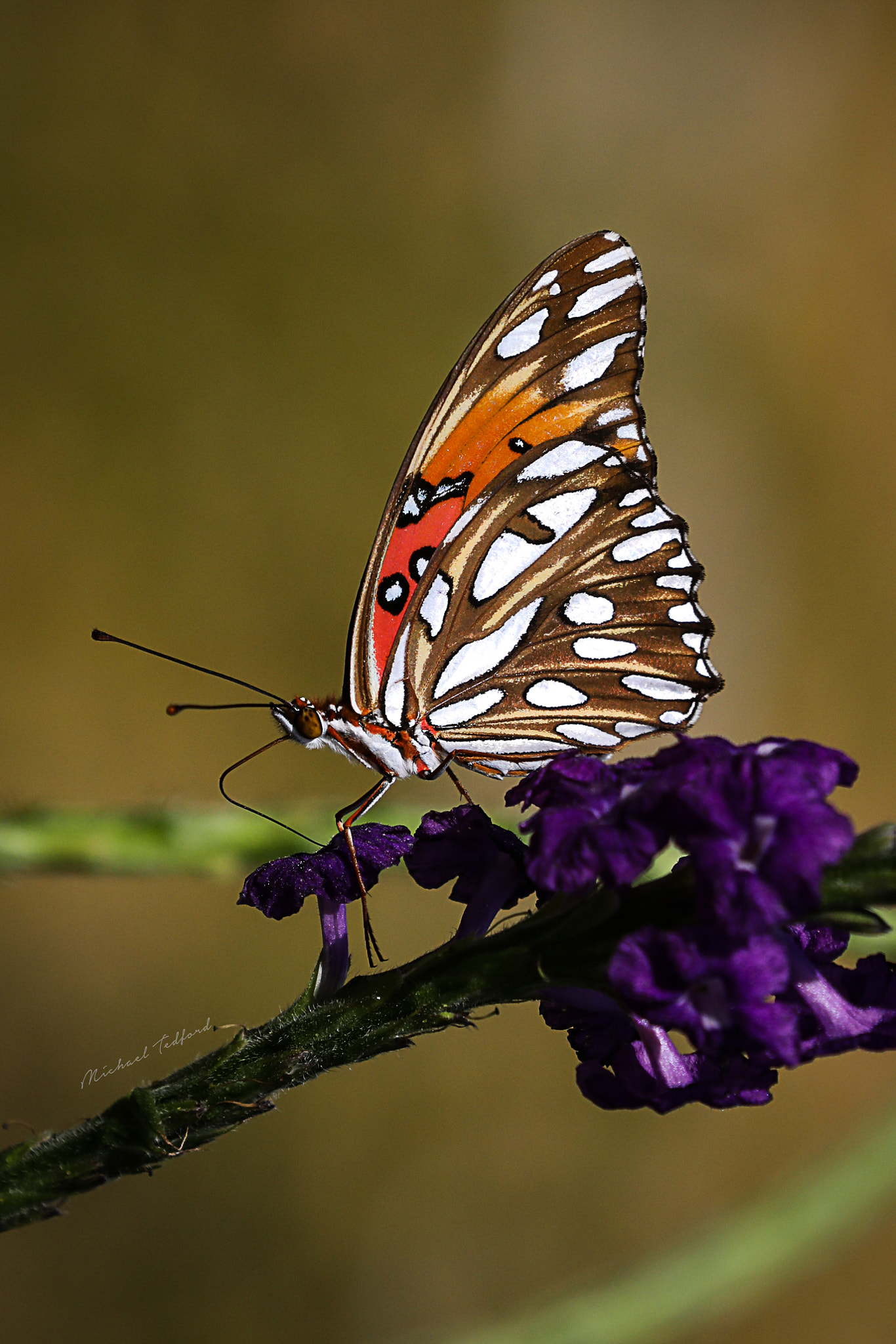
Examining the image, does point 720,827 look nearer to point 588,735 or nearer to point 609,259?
point 588,735

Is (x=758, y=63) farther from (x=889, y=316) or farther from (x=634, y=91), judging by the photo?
(x=889, y=316)

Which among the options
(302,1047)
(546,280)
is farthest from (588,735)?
(302,1047)

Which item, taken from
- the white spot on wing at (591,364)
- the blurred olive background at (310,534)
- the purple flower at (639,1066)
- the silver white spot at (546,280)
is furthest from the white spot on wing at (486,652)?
the blurred olive background at (310,534)

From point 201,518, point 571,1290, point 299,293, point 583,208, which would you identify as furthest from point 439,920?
point 583,208

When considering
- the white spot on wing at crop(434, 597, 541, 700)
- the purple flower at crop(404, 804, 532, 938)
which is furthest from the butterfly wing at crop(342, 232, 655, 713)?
the purple flower at crop(404, 804, 532, 938)

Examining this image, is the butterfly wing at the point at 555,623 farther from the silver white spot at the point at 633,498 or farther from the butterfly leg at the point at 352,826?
the butterfly leg at the point at 352,826

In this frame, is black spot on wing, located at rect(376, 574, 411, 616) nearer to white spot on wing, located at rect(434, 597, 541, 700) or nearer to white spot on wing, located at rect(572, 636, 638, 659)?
white spot on wing, located at rect(434, 597, 541, 700)
